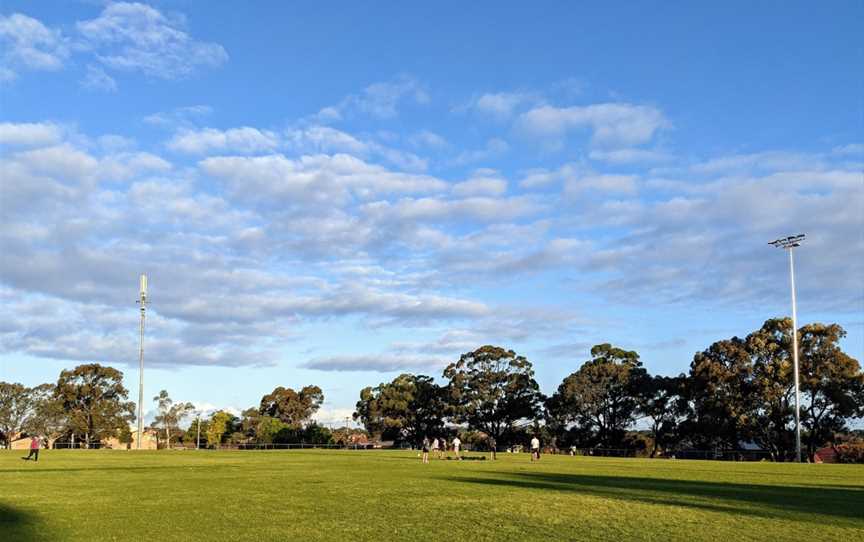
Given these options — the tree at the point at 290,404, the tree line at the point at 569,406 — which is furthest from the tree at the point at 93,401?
the tree at the point at 290,404

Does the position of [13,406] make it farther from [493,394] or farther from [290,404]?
[493,394]

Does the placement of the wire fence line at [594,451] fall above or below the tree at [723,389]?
below

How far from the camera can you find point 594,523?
1468 cm

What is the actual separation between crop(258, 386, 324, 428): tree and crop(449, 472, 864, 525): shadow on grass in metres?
88.3

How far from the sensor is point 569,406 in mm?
87188

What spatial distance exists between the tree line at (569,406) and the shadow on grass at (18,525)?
65.5 metres

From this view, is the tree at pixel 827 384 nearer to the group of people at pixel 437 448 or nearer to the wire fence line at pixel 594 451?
the wire fence line at pixel 594 451

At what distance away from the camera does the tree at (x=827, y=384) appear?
67.6 meters

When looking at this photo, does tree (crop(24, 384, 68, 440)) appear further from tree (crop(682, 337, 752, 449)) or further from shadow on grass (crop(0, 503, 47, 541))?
shadow on grass (crop(0, 503, 47, 541))

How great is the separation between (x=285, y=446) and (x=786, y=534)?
8684 centimetres

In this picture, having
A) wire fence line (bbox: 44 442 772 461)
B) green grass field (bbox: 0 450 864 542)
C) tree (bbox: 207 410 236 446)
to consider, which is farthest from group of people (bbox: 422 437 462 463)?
tree (bbox: 207 410 236 446)

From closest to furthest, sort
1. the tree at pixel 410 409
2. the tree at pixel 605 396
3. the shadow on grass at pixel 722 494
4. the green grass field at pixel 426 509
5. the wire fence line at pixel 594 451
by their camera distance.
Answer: the green grass field at pixel 426 509 → the shadow on grass at pixel 722 494 → the wire fence line at pixel 594 451 → the tree at pixel 605 396 → the tree at pixel 410 409

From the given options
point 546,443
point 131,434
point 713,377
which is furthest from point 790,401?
point 131,434

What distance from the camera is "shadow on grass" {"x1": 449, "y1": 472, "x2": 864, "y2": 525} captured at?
17.0m
